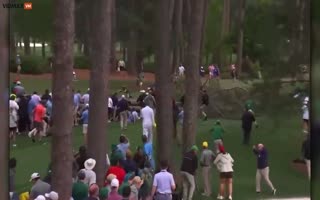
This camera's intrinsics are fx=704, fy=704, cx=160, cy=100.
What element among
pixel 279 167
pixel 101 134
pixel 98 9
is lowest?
pixel 279 167

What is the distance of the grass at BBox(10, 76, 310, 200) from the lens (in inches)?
674

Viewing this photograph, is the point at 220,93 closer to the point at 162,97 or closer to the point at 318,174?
the point at 162,97

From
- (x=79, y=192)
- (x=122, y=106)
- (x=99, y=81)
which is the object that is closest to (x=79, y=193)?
(x=79, y=192)

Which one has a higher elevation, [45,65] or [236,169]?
[45,65]

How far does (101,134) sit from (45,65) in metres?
34.4

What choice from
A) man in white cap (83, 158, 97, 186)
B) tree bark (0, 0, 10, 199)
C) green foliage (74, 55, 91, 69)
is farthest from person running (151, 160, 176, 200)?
green foliage (74, 55, 91, 69)

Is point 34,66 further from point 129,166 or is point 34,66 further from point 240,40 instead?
point 129,166

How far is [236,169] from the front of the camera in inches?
794

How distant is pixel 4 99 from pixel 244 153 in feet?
59.3

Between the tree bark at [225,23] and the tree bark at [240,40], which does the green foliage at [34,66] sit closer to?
the tree bark at [225,23]

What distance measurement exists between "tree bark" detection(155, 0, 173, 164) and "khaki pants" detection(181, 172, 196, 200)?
1371mm

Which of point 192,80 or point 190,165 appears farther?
point 192,80

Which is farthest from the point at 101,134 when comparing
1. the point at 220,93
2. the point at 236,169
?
the point at 220,93

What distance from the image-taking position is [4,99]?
4.98m
